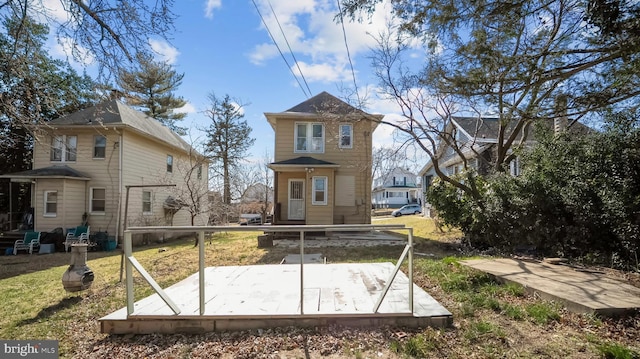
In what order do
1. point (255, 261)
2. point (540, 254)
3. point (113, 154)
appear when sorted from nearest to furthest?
point (540, 254) → point (255, 261) → point (113, 154)

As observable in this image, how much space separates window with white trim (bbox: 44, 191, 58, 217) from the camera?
1390 centimetres

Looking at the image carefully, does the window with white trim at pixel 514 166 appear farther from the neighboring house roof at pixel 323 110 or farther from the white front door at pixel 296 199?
the white front door at pixel 296 199

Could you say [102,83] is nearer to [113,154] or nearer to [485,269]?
[485,269]

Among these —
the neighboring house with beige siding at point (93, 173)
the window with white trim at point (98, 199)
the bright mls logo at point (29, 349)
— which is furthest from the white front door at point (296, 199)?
the bright mls logo at point (29, 349)

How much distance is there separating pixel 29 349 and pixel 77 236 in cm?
1209

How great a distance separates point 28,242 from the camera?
43.4 feet

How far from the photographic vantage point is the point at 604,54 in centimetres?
467

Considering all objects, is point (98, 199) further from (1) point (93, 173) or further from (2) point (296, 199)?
(2) point (296, 199)

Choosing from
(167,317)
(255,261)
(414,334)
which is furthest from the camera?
(255,261)

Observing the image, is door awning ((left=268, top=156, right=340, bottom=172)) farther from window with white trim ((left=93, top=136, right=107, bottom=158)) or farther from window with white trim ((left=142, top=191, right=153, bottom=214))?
window with white trim ((left=93, top=136, right=107, bottom=158))

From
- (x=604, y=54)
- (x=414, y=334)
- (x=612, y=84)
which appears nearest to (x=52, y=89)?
(x=414, y=334)

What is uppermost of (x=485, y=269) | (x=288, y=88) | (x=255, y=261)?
(x=288, y=88)

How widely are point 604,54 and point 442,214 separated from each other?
26.0ft

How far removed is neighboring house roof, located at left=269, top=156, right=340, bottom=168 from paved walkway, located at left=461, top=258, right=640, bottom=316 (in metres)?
8.44
